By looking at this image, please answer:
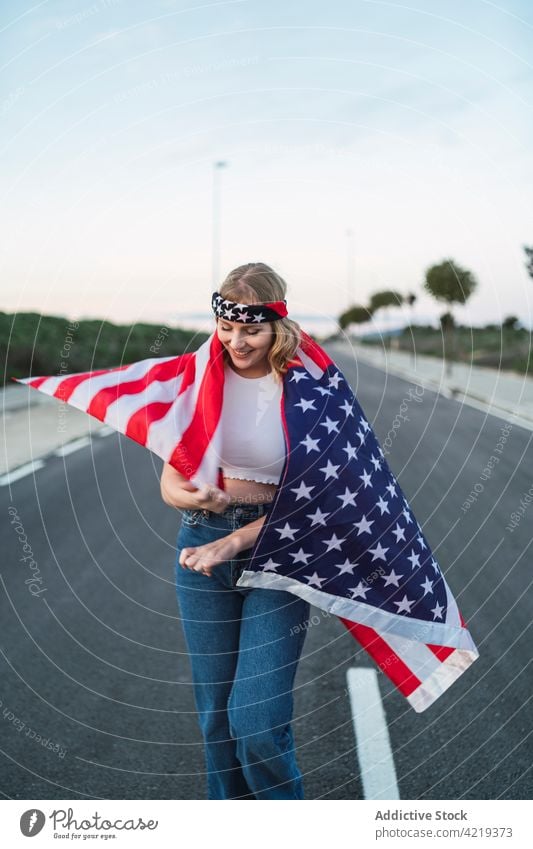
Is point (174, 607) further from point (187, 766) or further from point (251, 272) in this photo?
point (251, 272)

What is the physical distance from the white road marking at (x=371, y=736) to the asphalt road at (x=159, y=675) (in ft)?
0.12

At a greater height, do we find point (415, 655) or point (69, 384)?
point (69, 384)

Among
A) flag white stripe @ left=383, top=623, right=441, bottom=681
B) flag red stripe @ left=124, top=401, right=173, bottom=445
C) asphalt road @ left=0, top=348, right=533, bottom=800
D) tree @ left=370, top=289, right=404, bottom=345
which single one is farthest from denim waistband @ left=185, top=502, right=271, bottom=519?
asphalt road @ left=0, top=348, right=533, bottom=800

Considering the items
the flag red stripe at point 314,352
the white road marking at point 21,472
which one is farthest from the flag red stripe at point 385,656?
the white road marking at point 21,472

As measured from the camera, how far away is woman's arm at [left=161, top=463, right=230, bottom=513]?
2434 mm

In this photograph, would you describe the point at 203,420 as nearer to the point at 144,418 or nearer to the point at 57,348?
the point at 144,418

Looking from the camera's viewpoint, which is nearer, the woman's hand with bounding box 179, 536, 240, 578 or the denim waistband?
the woman's hand with bounding box 179, 536, 240, 578

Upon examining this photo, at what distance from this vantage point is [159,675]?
421 centimetres

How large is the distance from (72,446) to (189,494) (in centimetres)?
963

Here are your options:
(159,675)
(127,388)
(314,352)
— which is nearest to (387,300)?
(159,675)

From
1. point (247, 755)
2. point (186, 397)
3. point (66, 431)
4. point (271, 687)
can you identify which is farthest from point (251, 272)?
point (66, 431)

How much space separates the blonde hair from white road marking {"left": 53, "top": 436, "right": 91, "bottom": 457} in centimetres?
889

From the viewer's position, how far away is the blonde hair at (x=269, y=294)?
7.83 feet

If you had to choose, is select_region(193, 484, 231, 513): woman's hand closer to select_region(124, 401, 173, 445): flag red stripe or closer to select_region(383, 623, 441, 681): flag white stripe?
select_region(124, 401, 173, 445): flag red stripe
